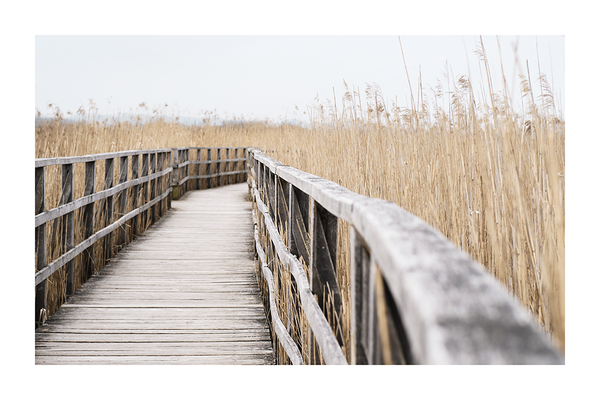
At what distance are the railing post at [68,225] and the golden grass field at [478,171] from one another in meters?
1.71


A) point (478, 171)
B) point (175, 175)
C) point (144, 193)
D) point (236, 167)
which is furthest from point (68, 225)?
point (236, 167)

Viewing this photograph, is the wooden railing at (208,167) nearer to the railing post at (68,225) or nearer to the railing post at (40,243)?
the railing post at (68,225)

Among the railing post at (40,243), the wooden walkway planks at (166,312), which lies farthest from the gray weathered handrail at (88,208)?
the wooden walkway planks at (166,312)

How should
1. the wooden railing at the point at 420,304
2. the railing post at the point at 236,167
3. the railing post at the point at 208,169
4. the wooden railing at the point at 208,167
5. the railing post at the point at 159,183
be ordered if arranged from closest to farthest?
1. the wooden railing at the point at 420,304
2. the railing post at the point at 159,183
3. the wooden railing at the point at 208,167
4. the railing post at the point at 208,169
5. the railing post at the point at 236,167

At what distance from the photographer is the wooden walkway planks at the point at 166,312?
2516 mm

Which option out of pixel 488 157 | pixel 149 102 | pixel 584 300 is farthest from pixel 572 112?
pixel 149 102

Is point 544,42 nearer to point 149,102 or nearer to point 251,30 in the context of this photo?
point 251,30

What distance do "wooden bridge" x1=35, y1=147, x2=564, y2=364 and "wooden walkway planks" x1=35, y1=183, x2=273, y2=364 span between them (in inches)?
0.5

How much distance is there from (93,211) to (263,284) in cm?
153

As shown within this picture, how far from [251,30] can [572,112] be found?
1.43 metres

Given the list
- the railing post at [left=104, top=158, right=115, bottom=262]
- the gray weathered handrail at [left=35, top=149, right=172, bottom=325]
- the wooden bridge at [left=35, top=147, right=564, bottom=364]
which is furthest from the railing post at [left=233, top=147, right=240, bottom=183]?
the railing post at [left=104, top=158, right=115, bottom=262]

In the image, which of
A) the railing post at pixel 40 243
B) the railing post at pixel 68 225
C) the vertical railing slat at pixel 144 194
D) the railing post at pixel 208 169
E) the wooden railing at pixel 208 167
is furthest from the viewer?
the railing post at pixel 208 169

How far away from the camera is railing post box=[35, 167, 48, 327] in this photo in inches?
108

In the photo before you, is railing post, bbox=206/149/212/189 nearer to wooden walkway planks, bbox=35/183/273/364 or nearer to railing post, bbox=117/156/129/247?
wooden walkway planks, bbox=35/183/273/364
